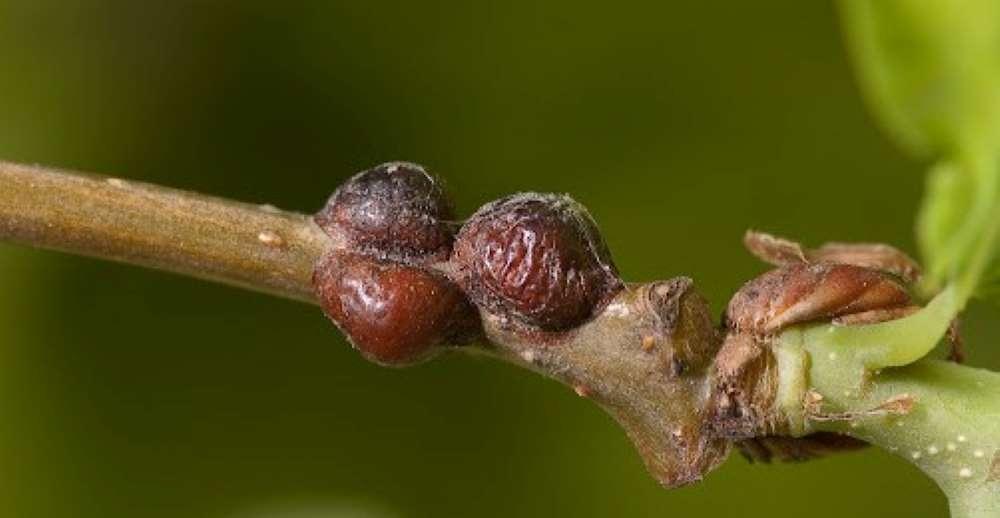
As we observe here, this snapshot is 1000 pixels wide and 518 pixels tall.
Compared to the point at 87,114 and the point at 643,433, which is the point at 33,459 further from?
the point at 643,433

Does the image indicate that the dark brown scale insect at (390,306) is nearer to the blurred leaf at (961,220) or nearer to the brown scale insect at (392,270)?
the brown scale insect at (392,270)

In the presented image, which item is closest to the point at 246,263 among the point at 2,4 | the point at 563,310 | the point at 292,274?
the point at 292,274

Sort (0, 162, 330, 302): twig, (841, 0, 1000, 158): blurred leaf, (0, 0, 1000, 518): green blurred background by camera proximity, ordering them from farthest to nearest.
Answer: (0, 0, 1000, 518): green blurred background → (0, 162, 330, 302): twig → (841, 0, 1000, 158): blurred leaf

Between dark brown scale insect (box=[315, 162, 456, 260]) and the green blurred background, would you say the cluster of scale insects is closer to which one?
dark brown scale insect (box=[315, 162, 456, 260])

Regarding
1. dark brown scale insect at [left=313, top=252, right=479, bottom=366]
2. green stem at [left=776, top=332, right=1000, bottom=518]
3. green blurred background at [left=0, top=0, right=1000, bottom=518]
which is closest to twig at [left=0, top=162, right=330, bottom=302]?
dark brown scale insect at [left=313, top=252, right=479, bottom=366]

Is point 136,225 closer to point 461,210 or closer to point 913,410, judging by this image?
point 913,410

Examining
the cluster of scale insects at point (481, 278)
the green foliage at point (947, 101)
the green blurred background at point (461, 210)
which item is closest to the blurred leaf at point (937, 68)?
the green foliage at point (947, 101)

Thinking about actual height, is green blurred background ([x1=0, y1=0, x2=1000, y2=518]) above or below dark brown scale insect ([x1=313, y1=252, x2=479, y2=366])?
above
